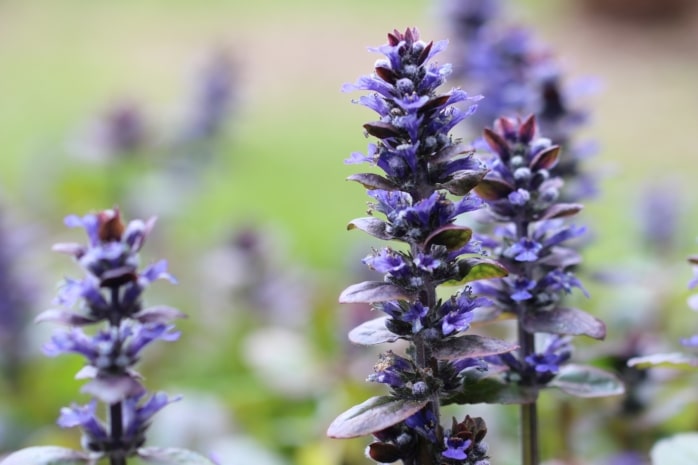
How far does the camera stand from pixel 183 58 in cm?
977

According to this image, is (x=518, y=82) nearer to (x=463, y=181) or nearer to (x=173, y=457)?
(x=463, y=181)

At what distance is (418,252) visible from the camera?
1117 mm

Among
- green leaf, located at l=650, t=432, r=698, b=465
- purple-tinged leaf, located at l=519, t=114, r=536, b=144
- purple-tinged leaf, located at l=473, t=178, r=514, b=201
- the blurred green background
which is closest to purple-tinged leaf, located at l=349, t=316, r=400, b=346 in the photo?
purple-tinged leaf, located at l=473, t=178, r=514, b=201

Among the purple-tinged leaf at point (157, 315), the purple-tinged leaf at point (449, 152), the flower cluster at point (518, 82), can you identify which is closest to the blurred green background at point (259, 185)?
the flower cluster at point (518, 82)

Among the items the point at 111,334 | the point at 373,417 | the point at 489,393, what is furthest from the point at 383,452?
the point at 111,334

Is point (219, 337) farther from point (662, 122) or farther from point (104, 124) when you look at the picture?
point (662, 122)

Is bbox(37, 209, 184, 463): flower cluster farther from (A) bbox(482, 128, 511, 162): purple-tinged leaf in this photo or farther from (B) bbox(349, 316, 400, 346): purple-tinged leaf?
(A) bbox(482, 128, 511, 162): purple-tinged leaf

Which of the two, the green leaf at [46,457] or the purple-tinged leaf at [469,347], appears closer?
the purple-tinged leaf at [469,347]

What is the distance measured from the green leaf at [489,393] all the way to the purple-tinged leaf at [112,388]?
0.37 metres

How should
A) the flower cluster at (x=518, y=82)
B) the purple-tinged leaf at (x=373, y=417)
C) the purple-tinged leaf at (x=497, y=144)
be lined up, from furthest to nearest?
the flower cluster at (x=518, y=82) → the purple-tinged leaf at (x=497, y=144) → the purple-tinged leaf at (x=373, y=417)

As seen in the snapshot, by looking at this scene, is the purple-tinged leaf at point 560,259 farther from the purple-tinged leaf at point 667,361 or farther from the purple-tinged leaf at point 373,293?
the purple-tinged leaf at point 373,293

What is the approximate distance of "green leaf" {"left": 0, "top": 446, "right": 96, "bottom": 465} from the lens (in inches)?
45.8

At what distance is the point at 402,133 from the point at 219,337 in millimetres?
2287

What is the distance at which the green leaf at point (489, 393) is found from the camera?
1.17 meters
